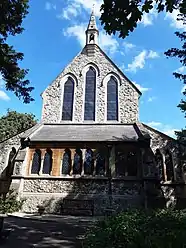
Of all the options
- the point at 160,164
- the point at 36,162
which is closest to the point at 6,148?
the point at 36,162

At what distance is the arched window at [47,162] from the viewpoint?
15.2m

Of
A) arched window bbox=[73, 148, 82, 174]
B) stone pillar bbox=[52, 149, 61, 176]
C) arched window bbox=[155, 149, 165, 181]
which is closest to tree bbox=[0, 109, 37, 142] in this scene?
stone pillar bbox=[52, 149, 61, 176]

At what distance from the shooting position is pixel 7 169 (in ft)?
56.4

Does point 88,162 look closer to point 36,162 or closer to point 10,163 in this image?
point 36,162

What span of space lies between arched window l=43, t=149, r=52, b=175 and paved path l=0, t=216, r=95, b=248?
4.88m

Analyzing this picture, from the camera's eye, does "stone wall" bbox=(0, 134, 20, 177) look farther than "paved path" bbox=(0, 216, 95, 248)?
Yes

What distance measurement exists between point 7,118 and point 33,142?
712 inches

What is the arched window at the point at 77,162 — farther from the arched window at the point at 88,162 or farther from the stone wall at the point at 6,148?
the stone wall at the point at 6,148

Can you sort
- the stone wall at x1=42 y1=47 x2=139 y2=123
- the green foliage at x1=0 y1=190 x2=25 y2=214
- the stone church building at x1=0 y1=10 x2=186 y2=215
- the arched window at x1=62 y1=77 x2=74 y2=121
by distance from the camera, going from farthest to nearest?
the arched window at x1=62 y1=77 x2=74 y2=121 → the stone wall at x1=42 y1=47 x2=139 y2=123 → the stone church building at x1=0 y1=10 x2=186 y2=215 → the green foliage at x1=0 y1=190 x2=25 y2=214

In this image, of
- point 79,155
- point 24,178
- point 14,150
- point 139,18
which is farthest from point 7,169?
point 139,18

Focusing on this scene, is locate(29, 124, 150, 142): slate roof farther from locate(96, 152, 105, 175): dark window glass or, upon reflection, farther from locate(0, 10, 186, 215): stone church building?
locate(96, 152, 105, 175): dark window glass

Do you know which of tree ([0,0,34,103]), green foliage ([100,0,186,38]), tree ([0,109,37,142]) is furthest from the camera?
tree ([0,109,37,142])

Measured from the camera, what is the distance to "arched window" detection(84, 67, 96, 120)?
19.1 metres

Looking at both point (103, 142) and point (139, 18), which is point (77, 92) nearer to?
point (103, 142)
